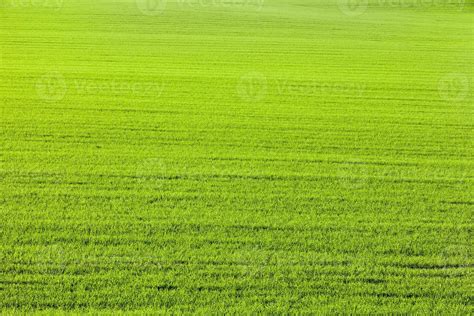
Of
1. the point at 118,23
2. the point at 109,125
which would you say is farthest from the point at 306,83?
the point at 118,23

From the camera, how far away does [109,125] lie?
11438 mm

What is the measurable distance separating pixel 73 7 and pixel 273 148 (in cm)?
2537
